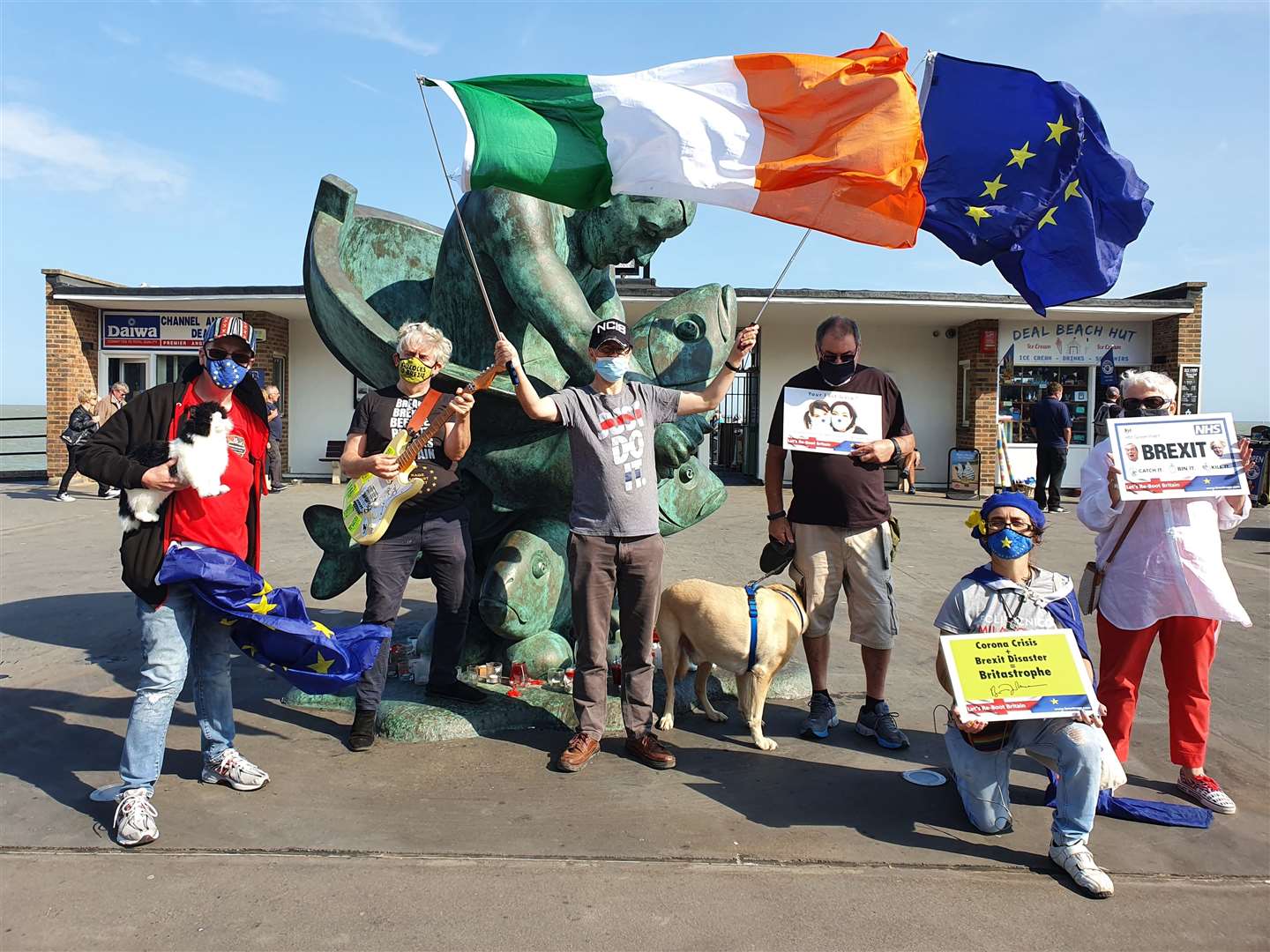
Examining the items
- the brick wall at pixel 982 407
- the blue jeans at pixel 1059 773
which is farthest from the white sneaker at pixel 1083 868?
the brick wall at pixel 982 407

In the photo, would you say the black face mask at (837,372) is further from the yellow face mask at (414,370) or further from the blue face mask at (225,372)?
the blue face mask at (225,372)

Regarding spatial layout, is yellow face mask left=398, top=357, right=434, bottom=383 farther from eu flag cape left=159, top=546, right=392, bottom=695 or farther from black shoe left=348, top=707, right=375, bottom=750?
black shoe left=348, top=707, right=375, bottom=750

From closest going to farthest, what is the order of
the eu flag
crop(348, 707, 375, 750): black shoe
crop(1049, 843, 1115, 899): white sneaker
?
crop(1049, 843, 1115, 899): white sneaker, crop(348, 707, 375, 750): black shoe, the eu flag

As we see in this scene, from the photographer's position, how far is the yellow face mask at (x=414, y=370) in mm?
3641

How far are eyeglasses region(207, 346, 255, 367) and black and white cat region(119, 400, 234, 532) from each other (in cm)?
18

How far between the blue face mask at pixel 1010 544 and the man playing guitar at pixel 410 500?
6.79 feet

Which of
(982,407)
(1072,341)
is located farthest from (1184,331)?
(982,407)

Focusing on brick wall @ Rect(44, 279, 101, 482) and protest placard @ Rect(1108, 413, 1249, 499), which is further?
brick wall @ Rect(44, 279, 101, 482)

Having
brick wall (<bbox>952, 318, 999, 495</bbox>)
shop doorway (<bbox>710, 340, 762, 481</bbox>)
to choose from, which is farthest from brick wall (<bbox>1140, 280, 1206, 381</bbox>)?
shop doorway (<bbox>710, 340, 762, 481</bbox>)

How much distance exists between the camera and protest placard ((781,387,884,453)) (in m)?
3.77

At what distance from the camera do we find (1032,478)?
16812 mm

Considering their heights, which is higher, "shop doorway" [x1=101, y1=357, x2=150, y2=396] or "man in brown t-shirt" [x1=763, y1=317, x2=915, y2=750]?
"shop doorway" [x1=101, y1=357, x2=150, y2=396]

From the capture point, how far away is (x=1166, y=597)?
11.0 feet

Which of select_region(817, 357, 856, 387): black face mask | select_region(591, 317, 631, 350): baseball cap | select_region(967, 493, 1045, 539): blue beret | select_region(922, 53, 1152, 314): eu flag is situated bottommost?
select_region(967, 493, 1045, 539): blue beret
